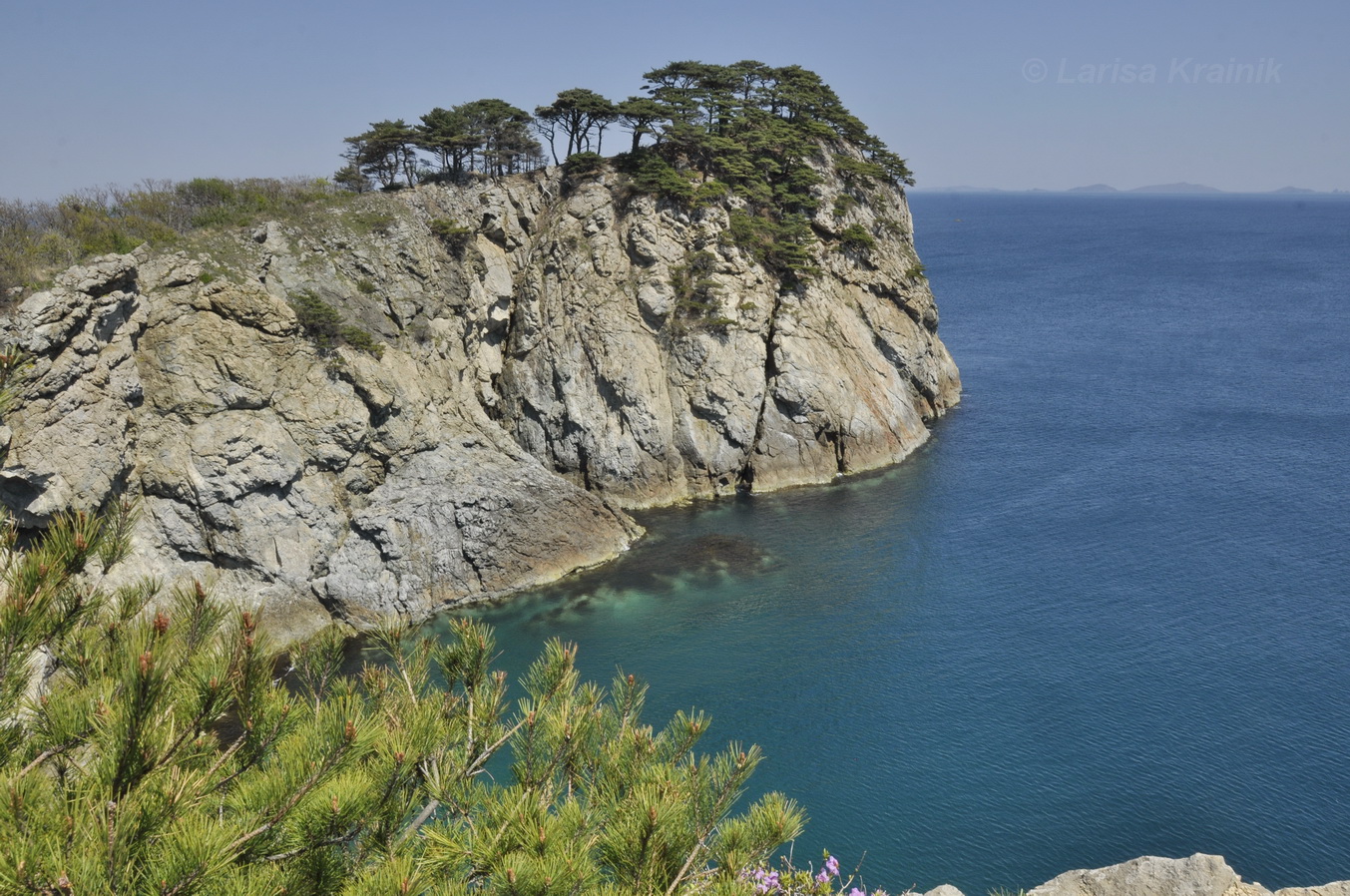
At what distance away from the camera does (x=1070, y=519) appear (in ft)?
132

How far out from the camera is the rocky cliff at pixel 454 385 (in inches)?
1215

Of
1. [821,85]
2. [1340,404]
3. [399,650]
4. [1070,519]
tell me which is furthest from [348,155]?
[1340,404]

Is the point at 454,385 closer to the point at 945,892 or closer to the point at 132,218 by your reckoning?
the point at 132,218

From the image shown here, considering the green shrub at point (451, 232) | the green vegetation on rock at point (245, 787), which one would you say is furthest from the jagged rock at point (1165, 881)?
the green shrub at point (451, 232)

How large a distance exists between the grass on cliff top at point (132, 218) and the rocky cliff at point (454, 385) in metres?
1.14

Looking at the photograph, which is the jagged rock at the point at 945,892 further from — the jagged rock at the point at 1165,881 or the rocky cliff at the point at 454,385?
the rocky cliff at the point at 454,385

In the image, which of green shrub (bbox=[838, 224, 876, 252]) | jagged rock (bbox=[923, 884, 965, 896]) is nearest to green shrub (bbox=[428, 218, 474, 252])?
green shrub (bbox=[838, 224, 876, 252])

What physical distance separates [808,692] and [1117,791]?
29.3ft

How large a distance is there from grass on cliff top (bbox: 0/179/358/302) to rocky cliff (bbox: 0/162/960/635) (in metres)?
1.14

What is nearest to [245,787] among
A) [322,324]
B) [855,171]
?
[322,324]

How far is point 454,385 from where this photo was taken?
40688 mm

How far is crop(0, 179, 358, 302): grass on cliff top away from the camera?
31.2 metres

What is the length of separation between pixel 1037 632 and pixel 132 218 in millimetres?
38566

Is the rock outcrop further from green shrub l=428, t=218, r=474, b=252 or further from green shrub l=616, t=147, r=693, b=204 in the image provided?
green shrub l=616, t=147, r=693, b=204
